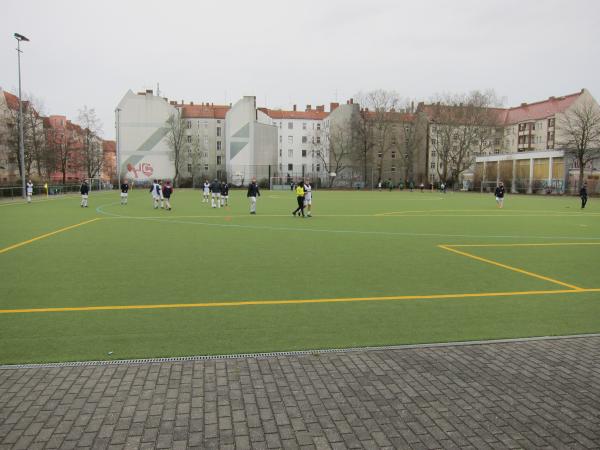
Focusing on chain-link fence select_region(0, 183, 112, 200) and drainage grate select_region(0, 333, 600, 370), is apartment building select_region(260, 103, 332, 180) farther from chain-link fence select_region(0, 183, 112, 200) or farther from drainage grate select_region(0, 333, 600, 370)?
drainage grate select_region(0, 333, 600, 370)

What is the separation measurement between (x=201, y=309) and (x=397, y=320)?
118 inches

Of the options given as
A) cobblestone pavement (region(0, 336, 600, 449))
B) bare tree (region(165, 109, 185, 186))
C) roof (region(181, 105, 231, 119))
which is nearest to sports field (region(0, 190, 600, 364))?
cobblestone pavement (region(0, 336, 600, 449))

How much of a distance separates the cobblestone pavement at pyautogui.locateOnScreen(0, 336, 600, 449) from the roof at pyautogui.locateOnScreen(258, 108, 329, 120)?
98.5m

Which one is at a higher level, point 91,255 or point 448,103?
point 448,103

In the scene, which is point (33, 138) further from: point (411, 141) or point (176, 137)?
point (411, 141)

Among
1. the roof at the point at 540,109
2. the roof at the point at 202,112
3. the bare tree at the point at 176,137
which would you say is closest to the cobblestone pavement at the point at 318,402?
the bare tree at the point at 176,137

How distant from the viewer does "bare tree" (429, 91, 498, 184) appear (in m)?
84.7

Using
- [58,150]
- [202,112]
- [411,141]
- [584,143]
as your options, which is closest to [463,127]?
[411,141]

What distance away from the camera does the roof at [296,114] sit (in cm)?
10219

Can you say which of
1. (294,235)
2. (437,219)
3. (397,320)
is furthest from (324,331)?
(437,219)

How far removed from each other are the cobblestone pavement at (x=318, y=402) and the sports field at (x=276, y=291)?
625 millimetres

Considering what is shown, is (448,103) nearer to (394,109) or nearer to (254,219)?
(394,109)

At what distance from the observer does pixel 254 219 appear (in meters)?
23.3

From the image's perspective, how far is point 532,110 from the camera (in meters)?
95.6
